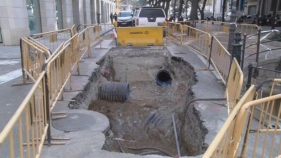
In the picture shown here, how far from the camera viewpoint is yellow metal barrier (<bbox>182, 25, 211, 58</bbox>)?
10895 millimetres

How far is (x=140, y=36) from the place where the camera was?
552 inches

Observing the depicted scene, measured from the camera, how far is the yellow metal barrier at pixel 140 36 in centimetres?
1395

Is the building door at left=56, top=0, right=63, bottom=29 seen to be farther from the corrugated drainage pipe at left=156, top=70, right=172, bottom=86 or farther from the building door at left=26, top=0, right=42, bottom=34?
the corrugated drainage pipe at left=156, top=70, right=172, bottom=86

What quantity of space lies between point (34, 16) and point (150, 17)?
791cm

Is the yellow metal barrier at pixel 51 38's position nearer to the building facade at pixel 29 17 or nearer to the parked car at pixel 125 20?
the building facade at pixel 29 17

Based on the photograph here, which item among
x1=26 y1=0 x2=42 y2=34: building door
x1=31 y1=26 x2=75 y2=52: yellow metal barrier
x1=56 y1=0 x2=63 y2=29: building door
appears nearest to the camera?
x1=31 y1=26 x2=75 y2=52: yellow metal barrier

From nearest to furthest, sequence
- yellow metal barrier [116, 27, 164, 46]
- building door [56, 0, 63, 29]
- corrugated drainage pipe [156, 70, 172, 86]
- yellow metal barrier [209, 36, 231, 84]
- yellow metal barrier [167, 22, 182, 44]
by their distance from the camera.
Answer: yellow metal barrier [209, 36, 231, 84] → corrugated drainage pipe [156, 70, 172, 86] → yellow metal barrier [116, 27, 164, 46] → yellow metal barrier [167, 22, 182, 44] → building door [56, 0, 63, 29]

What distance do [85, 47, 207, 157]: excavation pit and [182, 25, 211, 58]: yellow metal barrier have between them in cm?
116

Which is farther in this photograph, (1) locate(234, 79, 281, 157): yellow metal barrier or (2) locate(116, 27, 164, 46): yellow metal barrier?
(2) locate(116, 27, 164, 46): yellow metal barrier

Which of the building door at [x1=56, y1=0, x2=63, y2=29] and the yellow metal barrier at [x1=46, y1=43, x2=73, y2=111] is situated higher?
the building door at [x1=56, y1=0, x2=63, y2=29]

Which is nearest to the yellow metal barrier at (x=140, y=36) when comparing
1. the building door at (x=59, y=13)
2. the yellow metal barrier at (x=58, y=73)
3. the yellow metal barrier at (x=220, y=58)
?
the yellow metal barrier at (x=220, y=58)

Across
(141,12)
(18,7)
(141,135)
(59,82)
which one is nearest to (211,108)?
(141,135)

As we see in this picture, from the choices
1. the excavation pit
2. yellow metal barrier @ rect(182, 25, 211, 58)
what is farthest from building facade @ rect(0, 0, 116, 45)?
yellow metal barrier @ rect(182, 25, 211, 58)

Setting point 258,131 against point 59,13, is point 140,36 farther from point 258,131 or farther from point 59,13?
point 258,131
